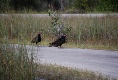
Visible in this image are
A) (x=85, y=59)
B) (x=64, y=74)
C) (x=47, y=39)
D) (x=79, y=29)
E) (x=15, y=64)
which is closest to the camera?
(x=15, y=64)

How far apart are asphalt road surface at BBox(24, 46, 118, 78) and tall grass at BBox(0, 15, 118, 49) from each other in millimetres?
1626

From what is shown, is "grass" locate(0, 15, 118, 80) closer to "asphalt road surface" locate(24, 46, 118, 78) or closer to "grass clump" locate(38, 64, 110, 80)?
"grass clump" locate(38, 64, 110, 80)

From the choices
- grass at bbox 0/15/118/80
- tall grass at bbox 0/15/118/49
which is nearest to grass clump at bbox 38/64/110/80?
grass at bbox 0/15/118/80

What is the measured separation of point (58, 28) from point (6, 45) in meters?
6.91

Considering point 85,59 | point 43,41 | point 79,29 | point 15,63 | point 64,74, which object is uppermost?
point 79,29

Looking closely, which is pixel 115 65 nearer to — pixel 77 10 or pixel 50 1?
pixel 77 10

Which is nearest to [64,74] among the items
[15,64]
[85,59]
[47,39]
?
[15,64]

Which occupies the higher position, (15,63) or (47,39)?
(47,39)

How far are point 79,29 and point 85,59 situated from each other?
408cm

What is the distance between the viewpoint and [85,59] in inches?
349

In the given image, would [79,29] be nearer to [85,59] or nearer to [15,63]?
[85,59]

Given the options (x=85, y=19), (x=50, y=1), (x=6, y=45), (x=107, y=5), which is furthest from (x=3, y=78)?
(x=50, y=1)

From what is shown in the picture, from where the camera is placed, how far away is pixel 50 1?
101 feet

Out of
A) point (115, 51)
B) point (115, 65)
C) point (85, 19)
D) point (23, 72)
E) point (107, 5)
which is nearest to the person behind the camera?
point (23, 72)
